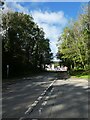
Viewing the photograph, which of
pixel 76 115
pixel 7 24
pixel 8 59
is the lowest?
pixel 76 115

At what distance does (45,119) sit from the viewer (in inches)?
402

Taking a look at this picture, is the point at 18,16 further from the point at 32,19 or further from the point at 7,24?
the point at 32,19

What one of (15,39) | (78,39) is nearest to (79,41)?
(78,39)

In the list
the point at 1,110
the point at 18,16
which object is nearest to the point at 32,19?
the point at 18,16

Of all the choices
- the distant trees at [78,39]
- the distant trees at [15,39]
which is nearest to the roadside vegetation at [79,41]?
the distant trees at [78,39]

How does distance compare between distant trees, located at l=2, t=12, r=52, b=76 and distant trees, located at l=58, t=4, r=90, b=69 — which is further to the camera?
distant trees, located at l=58, t=4, r=90, b=69

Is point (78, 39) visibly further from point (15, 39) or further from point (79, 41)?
Answer: point (15, 39)

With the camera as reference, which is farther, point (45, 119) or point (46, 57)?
point (46, 57)

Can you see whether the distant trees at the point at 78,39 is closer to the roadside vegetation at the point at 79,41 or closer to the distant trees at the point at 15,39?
the roadside vegetation at the point at 79,41

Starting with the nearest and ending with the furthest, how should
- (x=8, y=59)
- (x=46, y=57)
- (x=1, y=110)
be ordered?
(x=1, y=110)
(x=8, y=59)
(x=46, y=57)

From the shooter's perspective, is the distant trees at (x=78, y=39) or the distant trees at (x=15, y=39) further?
the distant trees at (x=78, y=39)

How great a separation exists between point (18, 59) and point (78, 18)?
44.7ft

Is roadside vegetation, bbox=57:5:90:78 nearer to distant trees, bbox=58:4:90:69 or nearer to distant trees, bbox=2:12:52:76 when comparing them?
distant trees, bbox=58:4:90:69

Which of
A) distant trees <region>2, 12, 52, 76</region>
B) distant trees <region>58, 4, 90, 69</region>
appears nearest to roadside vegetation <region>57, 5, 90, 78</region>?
distant trees <region>58, 4, 90, 69</region>
